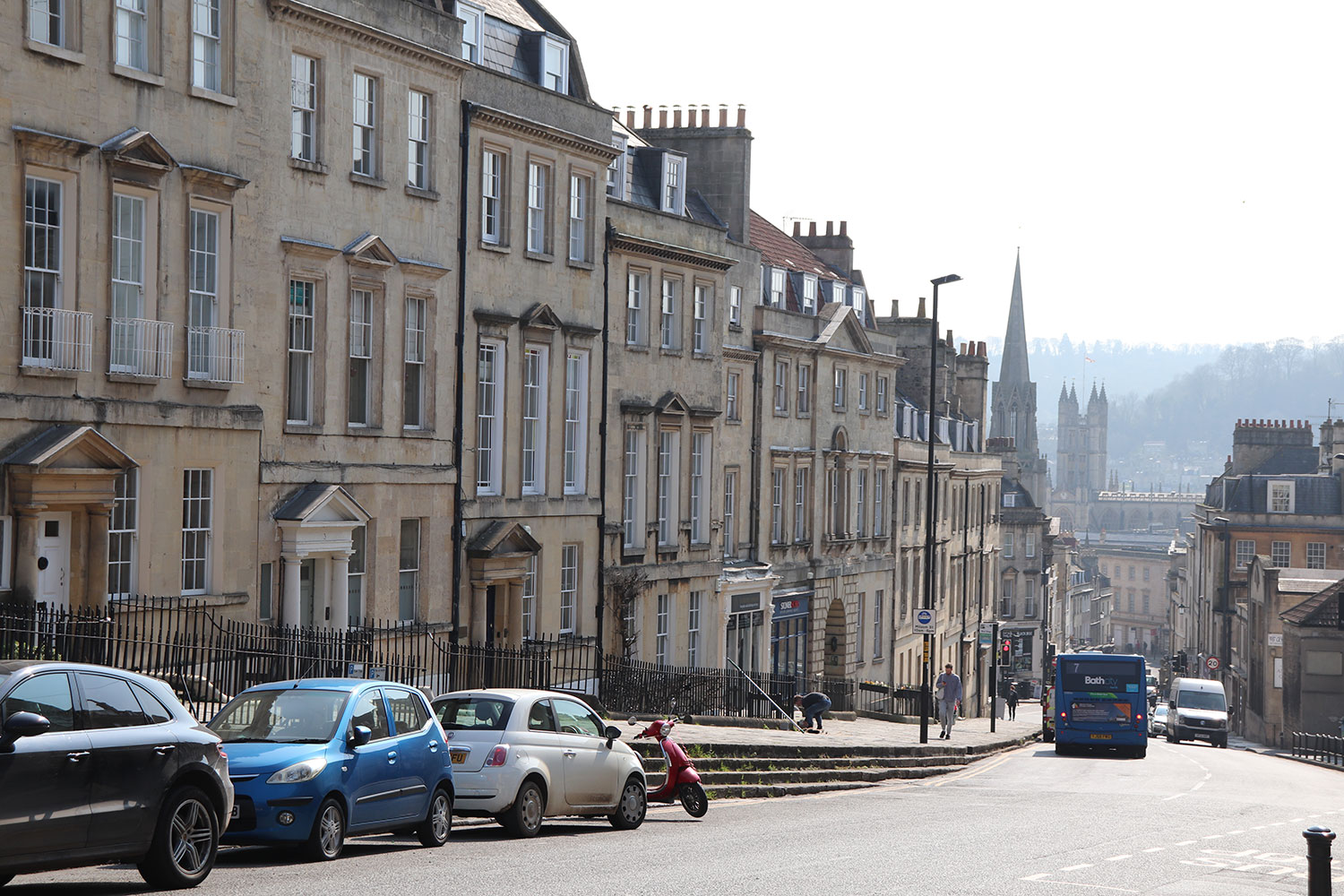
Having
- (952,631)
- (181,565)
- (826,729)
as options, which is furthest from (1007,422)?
(181,565)

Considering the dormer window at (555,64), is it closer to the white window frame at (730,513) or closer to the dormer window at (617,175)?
the dormer window at (617,175)

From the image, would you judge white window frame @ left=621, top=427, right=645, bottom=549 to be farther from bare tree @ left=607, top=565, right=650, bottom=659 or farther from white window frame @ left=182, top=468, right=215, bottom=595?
white window frame @ left=182, top=468, right=215, bottom=595

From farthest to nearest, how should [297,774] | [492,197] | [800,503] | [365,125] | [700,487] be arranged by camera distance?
[800,503] → [700,487] → [492,197] → [365,125] → [297,774]

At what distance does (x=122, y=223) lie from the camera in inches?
846


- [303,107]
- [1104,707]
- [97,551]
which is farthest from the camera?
[1104,707]

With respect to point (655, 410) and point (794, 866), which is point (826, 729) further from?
point (794, 866)

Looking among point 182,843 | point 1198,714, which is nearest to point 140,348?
point 182,843

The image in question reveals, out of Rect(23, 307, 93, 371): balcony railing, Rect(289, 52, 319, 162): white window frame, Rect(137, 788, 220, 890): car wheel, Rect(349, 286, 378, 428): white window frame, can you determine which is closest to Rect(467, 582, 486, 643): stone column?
Rect(349, 286, 378, 428): white window frame

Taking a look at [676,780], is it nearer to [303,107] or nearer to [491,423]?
[491,423]

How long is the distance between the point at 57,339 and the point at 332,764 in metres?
9.12

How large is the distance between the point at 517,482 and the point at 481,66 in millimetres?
7925

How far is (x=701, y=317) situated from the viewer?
3959cm

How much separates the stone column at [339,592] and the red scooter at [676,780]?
23.6 feet

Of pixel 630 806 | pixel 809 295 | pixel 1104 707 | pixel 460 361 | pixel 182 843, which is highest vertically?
pixel 809 295
